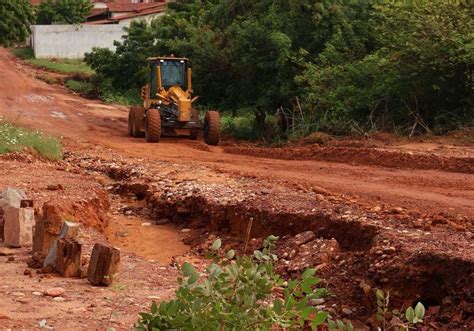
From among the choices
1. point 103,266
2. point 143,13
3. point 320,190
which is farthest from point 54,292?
point 143,13

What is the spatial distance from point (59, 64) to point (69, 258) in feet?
134

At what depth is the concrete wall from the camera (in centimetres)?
5175

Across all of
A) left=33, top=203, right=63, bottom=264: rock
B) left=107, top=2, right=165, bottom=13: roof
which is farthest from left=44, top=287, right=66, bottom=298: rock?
left=107, top=2, right=165, bottom=13: roof

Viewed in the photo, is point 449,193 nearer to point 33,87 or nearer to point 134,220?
point 134,220

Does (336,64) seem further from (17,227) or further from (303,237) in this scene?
(17,227)

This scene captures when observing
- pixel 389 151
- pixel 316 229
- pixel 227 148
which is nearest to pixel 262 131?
pixel 227 148

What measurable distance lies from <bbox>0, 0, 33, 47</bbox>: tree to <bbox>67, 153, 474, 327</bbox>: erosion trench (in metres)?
30.9

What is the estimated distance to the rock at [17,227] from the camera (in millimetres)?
10392

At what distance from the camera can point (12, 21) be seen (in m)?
45.9

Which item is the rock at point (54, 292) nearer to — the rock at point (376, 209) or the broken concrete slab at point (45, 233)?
the broken concrete slab at point (45, 233)

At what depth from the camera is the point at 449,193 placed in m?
13.9

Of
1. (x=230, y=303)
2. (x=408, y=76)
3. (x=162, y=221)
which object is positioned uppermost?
(x=408, y=76)

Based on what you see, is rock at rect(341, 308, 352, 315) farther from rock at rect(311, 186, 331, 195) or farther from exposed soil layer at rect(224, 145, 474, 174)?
exposed soil layer at rect(224, 145, 474, 174)

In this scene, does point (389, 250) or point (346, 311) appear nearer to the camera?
point (346, 311)
